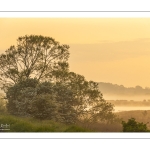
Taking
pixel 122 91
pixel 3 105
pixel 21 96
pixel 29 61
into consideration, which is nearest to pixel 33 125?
pixel 21 96

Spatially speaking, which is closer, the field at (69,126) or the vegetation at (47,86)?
the field at (69,126)

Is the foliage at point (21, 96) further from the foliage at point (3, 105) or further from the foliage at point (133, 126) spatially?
the foliage at point (133, 126)

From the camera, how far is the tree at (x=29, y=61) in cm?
1193

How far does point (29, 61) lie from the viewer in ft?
39.3

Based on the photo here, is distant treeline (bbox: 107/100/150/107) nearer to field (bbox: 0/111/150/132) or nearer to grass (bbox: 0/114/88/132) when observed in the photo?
field (bbox: 0/111/150/132)

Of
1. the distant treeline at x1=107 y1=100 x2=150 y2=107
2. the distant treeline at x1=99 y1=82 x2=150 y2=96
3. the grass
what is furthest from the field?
the distant treeline at x1=99 y1=82 x2=150 y2=96

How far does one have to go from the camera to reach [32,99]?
39.0 feet

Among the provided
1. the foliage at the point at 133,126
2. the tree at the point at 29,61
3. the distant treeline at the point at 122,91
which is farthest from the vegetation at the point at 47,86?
the foliage at the point at 133,126

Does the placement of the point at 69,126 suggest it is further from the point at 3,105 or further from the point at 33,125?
the point at 3,105

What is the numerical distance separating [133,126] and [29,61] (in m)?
2.03

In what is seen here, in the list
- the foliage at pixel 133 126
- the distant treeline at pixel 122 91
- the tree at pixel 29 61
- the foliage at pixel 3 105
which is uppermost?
the tree at pixel 29 61

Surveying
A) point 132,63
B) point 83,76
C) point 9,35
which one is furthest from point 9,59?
point 132,63

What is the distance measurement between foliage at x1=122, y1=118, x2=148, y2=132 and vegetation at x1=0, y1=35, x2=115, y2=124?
0.84ft
